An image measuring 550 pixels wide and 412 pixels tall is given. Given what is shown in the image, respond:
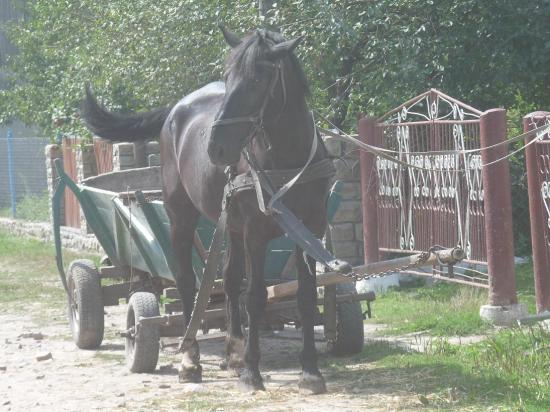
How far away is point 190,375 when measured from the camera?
7.61 metres

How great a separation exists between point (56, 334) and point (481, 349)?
4229 millimetres

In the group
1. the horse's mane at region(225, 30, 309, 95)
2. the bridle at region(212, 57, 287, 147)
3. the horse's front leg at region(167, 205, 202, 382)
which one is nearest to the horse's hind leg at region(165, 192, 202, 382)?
the horse's front leg at region(167, 205, 202, 382)

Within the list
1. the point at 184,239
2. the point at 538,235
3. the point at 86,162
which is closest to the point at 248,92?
the point at 184,239

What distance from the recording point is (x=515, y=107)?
13422 mm

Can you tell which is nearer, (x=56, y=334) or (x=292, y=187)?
(x=292, y=187)

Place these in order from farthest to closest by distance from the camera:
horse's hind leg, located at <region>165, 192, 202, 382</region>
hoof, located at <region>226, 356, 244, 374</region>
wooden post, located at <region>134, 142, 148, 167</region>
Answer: wooden post, located at <region>134, 142, 148, 167</region> < horse's hind leg, located at <region>165, 192, 202, 382</region> < hoof, located at <region>226, 356, 244, 374</region>

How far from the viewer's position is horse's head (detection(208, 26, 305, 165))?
6531 mm

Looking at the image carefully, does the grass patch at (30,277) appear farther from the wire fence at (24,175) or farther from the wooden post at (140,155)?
the wooden post at (140,155)

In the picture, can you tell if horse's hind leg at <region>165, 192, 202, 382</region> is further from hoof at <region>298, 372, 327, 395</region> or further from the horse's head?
the horse's head

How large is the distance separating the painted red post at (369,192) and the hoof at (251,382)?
4.33 metres

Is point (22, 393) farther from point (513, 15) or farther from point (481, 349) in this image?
point (513, 15)

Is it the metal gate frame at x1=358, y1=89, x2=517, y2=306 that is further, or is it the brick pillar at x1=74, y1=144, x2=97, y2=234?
the brick pillar at x1=74, y1=144, x2=97, y2=234

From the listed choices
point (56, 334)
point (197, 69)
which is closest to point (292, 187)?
point (56, 334)

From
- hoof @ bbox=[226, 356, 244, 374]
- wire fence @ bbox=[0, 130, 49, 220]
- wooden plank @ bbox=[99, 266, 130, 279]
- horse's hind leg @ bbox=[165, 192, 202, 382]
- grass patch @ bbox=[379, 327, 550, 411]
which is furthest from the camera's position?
wire fence @ bbox=[0, 130, 49, 220]
